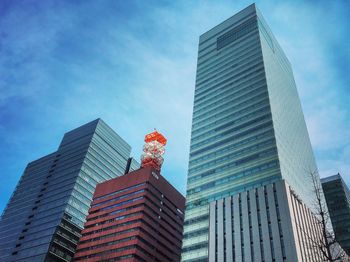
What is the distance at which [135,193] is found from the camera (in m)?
111

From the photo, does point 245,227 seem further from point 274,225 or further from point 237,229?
point 274,225

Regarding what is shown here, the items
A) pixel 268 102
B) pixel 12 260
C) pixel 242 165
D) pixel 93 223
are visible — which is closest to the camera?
pixel 242 165

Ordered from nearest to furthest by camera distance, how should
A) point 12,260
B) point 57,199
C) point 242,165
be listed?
point 242,165, point 12,260, point 57,199

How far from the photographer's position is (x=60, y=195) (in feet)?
449

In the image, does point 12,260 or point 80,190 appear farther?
point 80,190

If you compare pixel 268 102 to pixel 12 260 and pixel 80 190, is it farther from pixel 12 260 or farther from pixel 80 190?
pixel 12 260

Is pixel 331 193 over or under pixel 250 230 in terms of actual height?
over

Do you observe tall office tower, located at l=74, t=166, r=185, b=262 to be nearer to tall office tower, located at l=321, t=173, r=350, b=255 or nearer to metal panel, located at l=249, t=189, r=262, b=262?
metal panel, located at l=249, t=189, r=262, b=262

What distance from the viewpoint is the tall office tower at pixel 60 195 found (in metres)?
125

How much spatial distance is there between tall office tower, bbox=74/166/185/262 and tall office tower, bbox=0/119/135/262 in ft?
53.5

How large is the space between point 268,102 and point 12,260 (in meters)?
109

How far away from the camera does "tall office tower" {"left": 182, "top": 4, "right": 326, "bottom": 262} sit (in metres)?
67.3

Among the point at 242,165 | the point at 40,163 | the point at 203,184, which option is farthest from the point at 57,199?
the point at 242,165

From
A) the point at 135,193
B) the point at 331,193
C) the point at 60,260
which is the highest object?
the point at 331,193
